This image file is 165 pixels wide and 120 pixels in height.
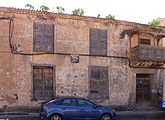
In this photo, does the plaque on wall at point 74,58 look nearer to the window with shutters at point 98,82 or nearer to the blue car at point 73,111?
the window with shutters at point 98,82

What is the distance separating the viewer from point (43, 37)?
12.4 meters

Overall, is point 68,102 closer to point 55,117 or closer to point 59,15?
point 55,117

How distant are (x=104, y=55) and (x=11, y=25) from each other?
6.81m

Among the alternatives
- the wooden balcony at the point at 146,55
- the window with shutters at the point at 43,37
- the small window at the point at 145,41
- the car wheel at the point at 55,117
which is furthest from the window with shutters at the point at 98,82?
the car wheel at the point at 55,117

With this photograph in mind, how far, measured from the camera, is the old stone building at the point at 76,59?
38.2ft

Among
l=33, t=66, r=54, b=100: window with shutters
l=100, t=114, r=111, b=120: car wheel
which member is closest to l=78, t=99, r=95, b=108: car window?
l=100, t=114, r=111, b=120: car wheel

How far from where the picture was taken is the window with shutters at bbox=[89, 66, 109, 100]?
1323 cm

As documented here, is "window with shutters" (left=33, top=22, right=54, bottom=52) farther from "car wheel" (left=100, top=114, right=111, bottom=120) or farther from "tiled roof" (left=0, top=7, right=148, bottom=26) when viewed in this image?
"car wheel" (left=100, top=114, right=111, bottom=120)

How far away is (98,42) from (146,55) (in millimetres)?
3664

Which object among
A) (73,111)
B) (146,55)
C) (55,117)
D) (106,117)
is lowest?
(106,117)

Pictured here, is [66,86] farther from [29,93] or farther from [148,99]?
[148,99]

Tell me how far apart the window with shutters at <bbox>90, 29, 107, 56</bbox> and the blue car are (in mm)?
5017

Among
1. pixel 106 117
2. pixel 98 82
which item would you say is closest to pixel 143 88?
pixel 98 82

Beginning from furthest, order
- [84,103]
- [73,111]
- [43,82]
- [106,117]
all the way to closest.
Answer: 1. [43,82]
2. [106,117]
3. [84,103]
4. [73,111]
